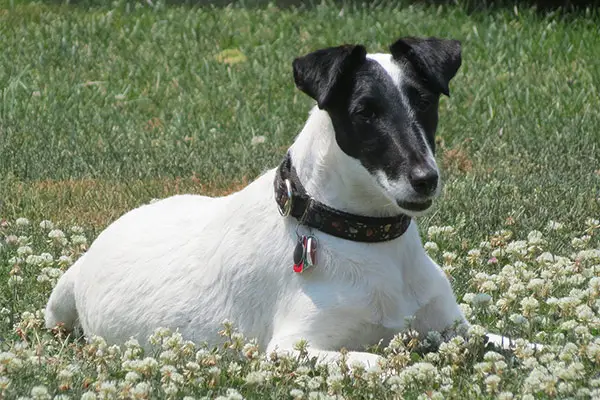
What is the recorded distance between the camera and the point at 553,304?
5098 millimetres

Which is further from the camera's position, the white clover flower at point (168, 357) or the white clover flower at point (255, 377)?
the white clover flower at point (168, 357)

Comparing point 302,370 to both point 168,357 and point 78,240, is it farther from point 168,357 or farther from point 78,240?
point 78,240

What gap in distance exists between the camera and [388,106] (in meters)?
4.81

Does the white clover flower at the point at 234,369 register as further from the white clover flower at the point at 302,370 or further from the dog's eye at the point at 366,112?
the dog's eye at the point at 366,112

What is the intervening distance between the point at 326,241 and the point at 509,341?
810 millimetres

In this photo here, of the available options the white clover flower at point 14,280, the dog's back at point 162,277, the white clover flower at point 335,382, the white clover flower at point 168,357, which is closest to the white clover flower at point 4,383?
the white clover flower at point 168,357

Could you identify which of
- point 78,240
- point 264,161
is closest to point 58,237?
point 78,240

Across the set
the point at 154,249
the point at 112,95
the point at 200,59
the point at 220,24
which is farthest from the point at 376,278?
the point at 220,24

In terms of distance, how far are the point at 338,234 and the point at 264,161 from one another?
398 cm

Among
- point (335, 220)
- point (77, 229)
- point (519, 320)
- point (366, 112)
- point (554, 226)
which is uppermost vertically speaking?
point (366, 112)

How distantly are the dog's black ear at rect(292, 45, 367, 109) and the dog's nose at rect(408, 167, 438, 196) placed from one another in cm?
47

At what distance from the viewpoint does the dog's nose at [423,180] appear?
4.63m

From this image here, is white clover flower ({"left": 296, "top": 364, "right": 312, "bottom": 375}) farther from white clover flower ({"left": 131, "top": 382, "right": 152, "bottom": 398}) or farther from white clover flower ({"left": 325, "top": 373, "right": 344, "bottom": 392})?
white clover flower ({"left": 131, "top": 382, "right": 152, "bottom": 398})

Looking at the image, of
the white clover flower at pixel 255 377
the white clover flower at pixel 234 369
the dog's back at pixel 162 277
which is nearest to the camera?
the white clover flower at pixel 255 377
